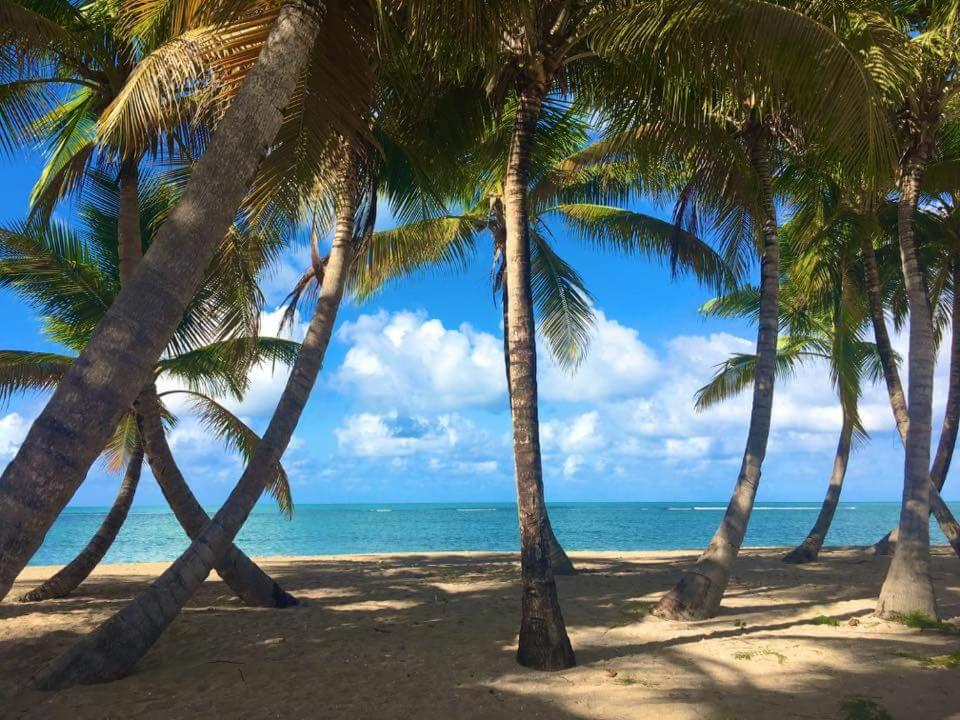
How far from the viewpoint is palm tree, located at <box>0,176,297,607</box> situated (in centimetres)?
1014

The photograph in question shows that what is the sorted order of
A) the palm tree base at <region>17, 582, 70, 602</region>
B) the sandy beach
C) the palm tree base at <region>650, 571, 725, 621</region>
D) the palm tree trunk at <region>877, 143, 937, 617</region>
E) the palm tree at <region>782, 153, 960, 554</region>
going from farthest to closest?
the palm tree at <region>782, 153, 960, 554</region>, the palm tree base at <region>17, 582, 70, 602</region>, the palm tree base at <region>650, 571, 725, 621</region>, the palm tree trunk at <region>877, 143, 937, 617</region>, the sandy beach

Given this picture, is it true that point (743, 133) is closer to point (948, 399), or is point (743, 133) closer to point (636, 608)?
point (636, 608)

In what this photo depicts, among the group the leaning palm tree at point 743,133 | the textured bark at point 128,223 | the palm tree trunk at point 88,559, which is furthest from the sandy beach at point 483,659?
the textured bark at point 128,223

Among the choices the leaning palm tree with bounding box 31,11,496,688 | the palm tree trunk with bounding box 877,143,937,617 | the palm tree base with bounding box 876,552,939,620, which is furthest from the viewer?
the palm tree trunk with bounding box 877,143,937,617

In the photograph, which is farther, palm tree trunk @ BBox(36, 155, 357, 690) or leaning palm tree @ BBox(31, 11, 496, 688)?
leaning palm tree @ BBox(31, 11, 496, 688)

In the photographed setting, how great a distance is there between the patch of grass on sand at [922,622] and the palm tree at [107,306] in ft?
24.2

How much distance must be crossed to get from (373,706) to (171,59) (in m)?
5.31

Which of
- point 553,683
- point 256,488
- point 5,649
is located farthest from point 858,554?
point 5,649

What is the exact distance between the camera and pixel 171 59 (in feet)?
18.5

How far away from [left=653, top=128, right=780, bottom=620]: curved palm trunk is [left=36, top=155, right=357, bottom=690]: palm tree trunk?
4.96m

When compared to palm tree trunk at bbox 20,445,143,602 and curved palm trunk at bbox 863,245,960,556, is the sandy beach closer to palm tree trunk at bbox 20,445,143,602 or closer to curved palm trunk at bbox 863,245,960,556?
palm tree trunk at bbox 20,445,143,602

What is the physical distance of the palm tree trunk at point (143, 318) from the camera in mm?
3145

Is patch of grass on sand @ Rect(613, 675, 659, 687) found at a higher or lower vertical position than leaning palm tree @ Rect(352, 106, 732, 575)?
lower

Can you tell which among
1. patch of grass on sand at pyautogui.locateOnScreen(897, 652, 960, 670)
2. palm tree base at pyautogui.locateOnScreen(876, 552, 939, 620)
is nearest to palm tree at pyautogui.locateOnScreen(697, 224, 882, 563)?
palm tree base at pyautogui.locateOnScreen(876, 552, 939, 620)
